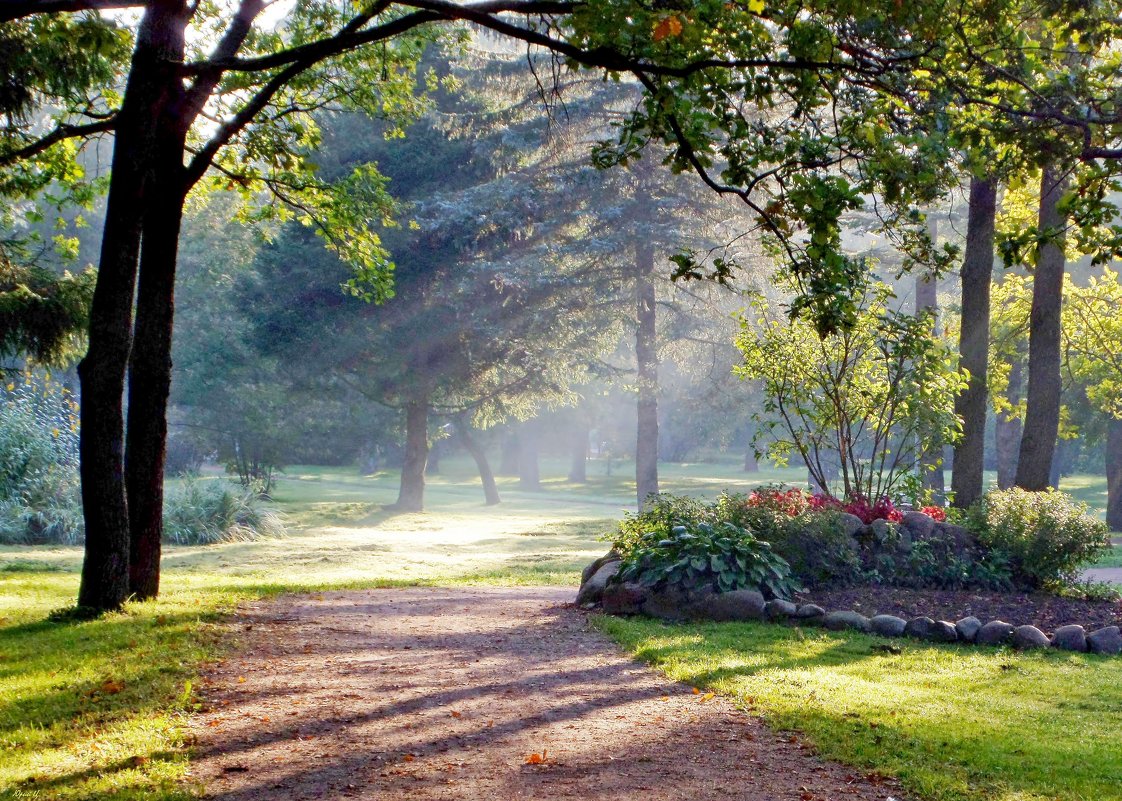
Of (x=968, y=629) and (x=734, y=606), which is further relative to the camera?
(x=734, y=606)

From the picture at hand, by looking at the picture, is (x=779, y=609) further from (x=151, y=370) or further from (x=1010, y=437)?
(x=1010, y=437)

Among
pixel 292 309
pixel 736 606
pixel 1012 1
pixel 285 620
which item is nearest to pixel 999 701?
pixel 736 606

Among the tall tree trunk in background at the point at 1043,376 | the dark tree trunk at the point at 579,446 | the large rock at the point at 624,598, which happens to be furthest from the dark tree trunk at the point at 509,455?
the large rock at the point at 624,598

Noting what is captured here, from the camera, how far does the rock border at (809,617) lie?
8773 mm

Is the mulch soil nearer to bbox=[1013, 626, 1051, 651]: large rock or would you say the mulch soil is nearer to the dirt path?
bbox=[1013, 626, 1051, 651]: large rock

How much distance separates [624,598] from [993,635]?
3.38 m

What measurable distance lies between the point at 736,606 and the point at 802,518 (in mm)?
1644

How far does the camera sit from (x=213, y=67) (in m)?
8.42

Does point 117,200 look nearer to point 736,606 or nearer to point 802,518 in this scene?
point 736,606

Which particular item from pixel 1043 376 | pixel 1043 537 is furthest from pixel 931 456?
pixel 1043 537

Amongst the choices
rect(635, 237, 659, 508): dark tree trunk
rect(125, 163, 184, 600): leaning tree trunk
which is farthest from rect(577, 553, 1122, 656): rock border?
rect(635, 237, 659, 508): dark tree trunk

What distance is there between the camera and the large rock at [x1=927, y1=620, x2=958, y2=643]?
8891 mm

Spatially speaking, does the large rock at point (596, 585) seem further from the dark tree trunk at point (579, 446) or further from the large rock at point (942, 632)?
the dark tree trunk at point (579, 446)

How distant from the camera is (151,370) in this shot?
31.5 ft
